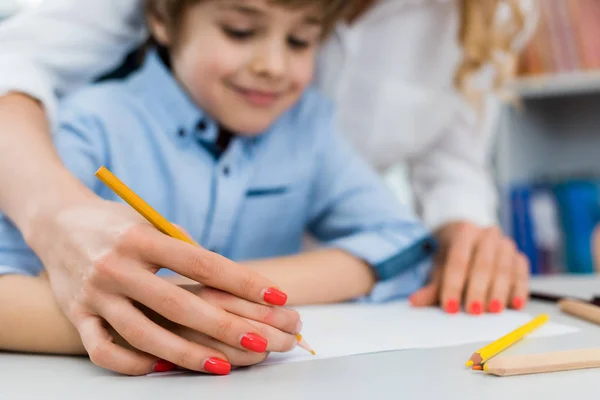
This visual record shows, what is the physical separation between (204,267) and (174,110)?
1.46ft

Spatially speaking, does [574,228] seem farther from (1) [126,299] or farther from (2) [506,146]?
(1) [126,299]

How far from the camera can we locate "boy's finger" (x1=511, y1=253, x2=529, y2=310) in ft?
2.28

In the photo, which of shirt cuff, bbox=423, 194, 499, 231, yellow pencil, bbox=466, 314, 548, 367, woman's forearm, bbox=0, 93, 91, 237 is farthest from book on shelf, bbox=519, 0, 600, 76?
woman's forearm, bbox=0, 93, 91, 237

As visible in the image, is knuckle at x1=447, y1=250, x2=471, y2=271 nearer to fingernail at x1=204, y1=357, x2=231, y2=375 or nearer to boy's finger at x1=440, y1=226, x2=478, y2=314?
boy's finger at x1=440, y1=226, x2=478, y2=314

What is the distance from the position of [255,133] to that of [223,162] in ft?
0.19

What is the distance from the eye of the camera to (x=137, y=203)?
0.41 m

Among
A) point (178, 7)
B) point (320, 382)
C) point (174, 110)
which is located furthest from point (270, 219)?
point (320, 382)

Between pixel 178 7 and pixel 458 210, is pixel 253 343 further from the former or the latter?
A: pixel 458 210

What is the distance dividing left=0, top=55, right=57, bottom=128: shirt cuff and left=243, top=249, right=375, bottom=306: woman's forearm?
0.91 ft

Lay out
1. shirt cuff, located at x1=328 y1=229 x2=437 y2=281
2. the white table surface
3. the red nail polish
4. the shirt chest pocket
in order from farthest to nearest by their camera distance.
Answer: the shirt chest pocket → shirt cuff, located at x1=328 y1=229 x2=437 y2=281 → the red nail polish → the white table surface

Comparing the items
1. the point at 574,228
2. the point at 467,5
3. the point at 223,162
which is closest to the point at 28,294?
the point at 223,162

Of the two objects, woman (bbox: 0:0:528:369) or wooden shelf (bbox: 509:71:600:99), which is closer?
woman (bbox: 0:0:528:369)

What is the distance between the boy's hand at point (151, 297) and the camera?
42 cm

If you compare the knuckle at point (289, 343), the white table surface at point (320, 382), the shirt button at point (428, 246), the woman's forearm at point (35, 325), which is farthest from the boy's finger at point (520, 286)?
the woman's forearm at point (35, 325)
